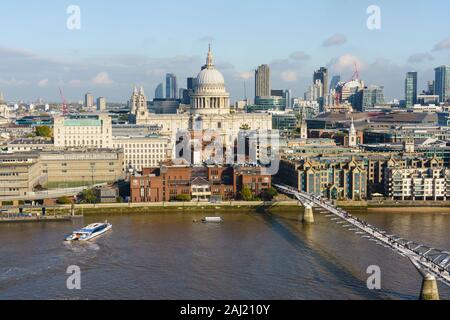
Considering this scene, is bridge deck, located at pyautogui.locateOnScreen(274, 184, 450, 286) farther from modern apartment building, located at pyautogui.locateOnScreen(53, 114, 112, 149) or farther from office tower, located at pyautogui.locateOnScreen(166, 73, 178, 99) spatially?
office tower, located at pyautogui.locateOnScreen(166, 73, 178, 99)

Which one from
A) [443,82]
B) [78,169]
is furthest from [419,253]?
[443,82]

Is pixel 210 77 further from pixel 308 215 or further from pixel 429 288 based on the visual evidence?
pixel 429 288

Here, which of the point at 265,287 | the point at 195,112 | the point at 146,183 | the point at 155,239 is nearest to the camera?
the point at 265,287

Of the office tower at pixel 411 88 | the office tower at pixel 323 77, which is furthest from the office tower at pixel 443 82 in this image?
the office tower at pixel 323 77
